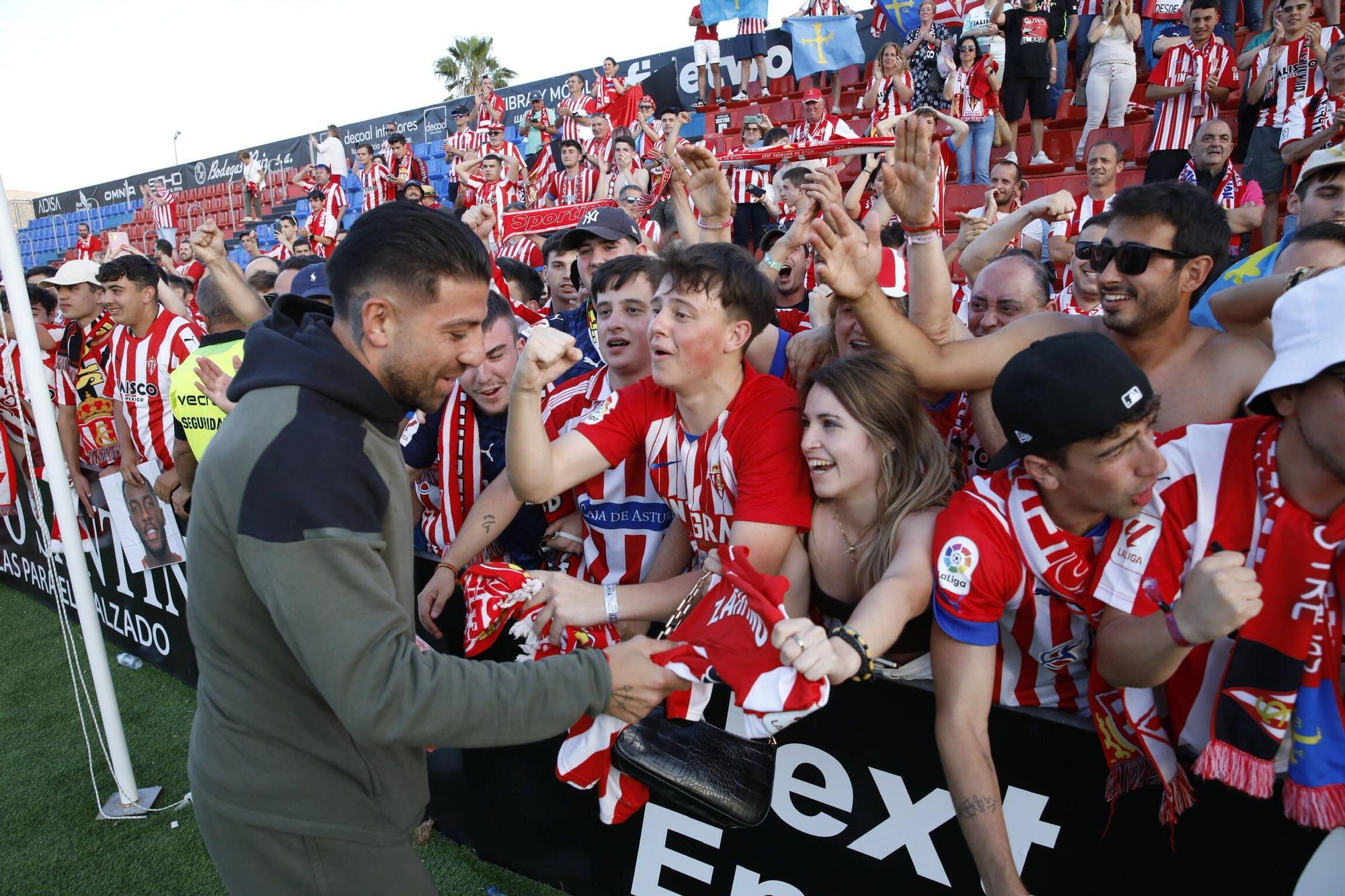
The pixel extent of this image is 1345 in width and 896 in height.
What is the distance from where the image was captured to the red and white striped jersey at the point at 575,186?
11875 mm

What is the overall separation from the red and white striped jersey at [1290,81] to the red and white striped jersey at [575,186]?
762 cm

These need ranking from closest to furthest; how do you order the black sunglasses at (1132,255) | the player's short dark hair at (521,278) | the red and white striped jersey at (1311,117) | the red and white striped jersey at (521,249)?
the black sunglasses at (1132,255), the player's short dark hair at (521,278), the red and white striped jersey at (1311,117), the red and white striped jersey at (521,249)

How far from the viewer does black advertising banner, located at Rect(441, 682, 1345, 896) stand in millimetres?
1760

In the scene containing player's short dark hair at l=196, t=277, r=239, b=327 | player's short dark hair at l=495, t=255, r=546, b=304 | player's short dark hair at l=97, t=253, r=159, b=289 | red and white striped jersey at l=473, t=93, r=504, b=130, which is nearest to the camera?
player's short dark hair at l=196, t=277, r=239, b=327

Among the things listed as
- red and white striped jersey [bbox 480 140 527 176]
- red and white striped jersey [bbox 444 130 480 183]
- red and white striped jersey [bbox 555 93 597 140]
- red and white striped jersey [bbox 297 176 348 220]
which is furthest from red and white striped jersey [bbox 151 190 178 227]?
red and white striped jersey [bbox 480 140 527 176]

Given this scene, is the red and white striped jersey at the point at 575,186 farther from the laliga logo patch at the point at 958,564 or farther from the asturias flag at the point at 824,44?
the laliga logo patch at the point at 958,564

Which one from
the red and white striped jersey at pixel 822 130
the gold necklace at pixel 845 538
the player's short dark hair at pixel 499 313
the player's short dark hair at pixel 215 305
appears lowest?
the gold necklace at pixel 845 538

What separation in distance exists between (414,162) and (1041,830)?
17835 mm

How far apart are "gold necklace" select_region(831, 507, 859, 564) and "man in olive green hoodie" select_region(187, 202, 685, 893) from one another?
2.19 feet

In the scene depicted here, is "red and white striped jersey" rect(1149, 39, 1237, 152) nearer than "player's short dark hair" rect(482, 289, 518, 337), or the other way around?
"player's short dark hair" rect(482, 289, 518, 337)

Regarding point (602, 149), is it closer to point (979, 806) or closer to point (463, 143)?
point (463, 143)

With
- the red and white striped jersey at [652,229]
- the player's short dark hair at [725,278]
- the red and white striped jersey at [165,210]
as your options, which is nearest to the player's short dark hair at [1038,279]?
the player's short dark hair at [725,278]

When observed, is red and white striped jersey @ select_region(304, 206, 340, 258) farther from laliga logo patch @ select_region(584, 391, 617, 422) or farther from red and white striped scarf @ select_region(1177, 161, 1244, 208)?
laliga logo patch @ select_region(584, 391, 617, 422)

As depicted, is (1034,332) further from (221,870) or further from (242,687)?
(221,870)
